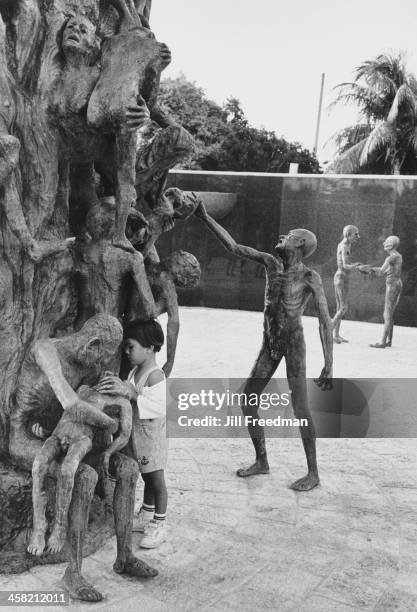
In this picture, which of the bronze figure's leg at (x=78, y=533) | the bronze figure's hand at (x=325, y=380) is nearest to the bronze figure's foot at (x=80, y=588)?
the bronze figure's leg at (x=78, y=533)

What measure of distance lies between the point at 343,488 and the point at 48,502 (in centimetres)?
263

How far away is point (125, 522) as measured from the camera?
383cm

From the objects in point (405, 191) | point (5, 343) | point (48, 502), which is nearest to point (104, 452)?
point (48, 502)

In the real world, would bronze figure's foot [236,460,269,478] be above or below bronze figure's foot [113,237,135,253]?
below

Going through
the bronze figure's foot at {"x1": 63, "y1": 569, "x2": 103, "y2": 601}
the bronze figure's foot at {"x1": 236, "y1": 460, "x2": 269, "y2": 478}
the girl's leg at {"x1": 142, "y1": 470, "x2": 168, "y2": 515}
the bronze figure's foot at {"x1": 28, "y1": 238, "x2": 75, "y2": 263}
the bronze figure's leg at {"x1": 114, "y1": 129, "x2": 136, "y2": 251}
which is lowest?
the bronze figure's foot at {"x1": 236, "y1": 460, "x2": 269, "y2": 478}

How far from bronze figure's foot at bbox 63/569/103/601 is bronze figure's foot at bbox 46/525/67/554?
0.19 meters

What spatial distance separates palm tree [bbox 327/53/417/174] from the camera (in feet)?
81.0

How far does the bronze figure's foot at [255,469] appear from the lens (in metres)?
5.58

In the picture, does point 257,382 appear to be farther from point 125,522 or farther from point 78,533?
point 78,533

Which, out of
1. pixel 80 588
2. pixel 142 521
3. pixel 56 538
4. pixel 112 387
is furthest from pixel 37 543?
pixel 142 521

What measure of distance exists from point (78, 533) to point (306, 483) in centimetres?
236

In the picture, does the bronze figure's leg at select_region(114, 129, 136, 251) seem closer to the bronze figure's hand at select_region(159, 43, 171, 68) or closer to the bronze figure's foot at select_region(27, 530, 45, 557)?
the bronze figure's hand at select_region(159, 43, 171, 68)

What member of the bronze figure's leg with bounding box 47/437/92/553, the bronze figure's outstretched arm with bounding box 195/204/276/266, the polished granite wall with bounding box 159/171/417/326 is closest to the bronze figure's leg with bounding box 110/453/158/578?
the bronze figure's leg with bounding box 47/437/92/553

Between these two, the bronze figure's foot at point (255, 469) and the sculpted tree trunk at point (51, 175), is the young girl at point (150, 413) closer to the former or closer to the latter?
the sculpted tree trunk at point (51, 175)
